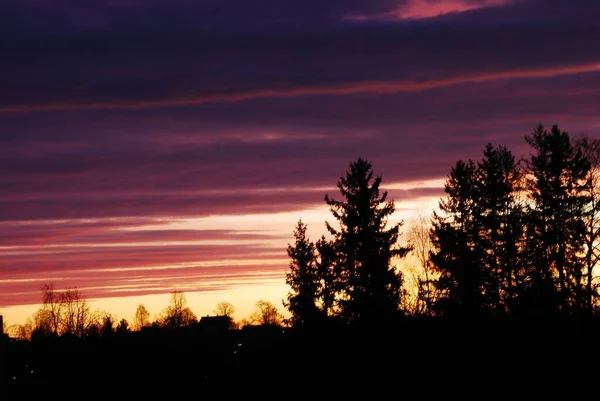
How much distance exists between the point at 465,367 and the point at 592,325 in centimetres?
586

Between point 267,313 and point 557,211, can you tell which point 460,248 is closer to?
point 557,211

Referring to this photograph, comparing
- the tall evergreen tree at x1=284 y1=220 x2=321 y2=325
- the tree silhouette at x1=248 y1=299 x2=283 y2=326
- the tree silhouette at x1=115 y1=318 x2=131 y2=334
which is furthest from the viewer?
the tree silhouette at x1=248 y1=299 x2=283 y2=326

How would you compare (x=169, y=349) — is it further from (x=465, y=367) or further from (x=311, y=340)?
(x=465, y=367)

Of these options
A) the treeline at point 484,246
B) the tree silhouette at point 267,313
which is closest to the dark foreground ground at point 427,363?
the treeline at point 484,246

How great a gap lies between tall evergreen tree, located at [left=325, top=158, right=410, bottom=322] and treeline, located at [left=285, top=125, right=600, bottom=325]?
0.24ft

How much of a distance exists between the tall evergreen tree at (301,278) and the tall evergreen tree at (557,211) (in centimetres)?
2281

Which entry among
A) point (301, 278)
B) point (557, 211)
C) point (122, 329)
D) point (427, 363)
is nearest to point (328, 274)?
point (301, 278)

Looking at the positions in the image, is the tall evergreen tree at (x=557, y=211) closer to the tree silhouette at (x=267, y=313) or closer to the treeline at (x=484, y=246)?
the treeline at (x=484, y=246)

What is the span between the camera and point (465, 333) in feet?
135

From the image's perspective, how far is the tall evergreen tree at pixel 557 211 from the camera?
53500 millimetres

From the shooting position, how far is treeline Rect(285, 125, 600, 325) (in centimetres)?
5325

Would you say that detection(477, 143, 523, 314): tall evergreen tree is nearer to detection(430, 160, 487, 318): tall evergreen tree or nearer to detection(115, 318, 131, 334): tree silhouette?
detection(430, 160, 487, 318): tall evergreen tree

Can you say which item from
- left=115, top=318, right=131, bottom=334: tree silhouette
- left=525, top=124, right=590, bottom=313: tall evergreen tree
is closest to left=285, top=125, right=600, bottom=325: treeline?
left=525, top=124, right=590, bottom=313: tall evergreen tree

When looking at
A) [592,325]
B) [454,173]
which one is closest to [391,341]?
[592,325]
